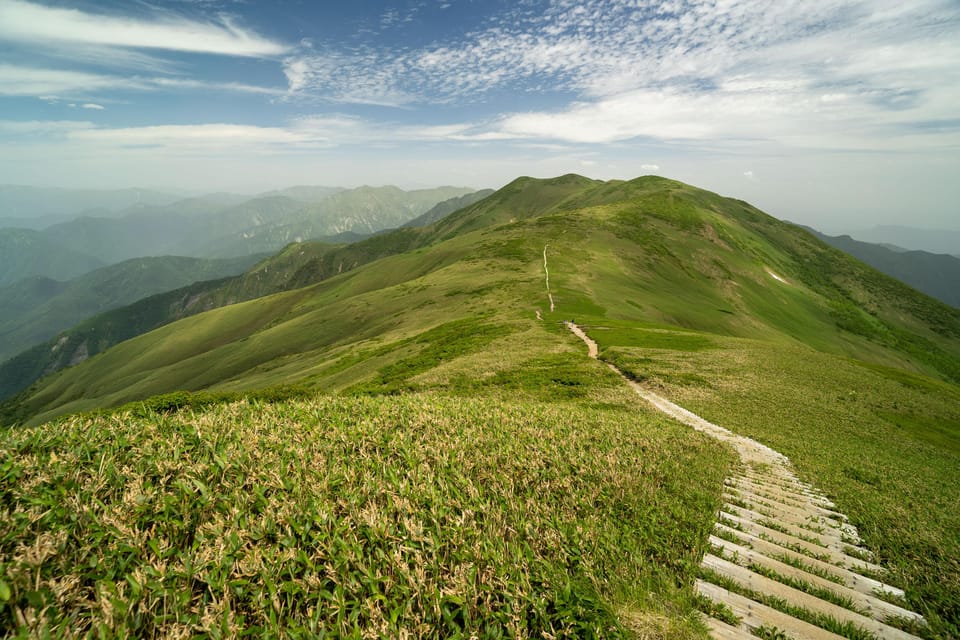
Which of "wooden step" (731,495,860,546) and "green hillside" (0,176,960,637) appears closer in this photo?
"green hillside" (0,176,960,637)

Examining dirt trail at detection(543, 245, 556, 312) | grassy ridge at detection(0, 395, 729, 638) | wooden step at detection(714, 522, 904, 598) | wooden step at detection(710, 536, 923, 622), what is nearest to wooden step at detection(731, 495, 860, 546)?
wooden step at detection(714, 522, 904, 598)

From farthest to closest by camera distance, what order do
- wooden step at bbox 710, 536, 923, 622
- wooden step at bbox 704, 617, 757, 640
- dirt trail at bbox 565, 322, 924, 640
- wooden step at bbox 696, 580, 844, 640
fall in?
wooden step at bbox 710, 536, 923, 622 → dirt trail at bbox 565, 322, 924, 640 → wooden step at bbox 696, 580, 844, 640 → wooden step at bbox 704, 617, 757, 640

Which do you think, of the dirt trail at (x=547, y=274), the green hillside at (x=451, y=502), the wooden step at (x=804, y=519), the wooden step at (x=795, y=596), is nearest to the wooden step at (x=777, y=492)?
the green hillside at (x=451, y=502)

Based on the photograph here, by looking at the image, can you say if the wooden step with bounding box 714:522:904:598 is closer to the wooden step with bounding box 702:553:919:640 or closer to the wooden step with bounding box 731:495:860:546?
the wooden step with bounding box 702:553:919:640

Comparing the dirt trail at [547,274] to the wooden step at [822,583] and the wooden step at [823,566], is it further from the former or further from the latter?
the wooden step at [822,583]

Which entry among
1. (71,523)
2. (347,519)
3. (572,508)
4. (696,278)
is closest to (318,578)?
(347,519)

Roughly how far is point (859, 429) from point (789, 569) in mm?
29053

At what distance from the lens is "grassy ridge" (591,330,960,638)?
29.9ft

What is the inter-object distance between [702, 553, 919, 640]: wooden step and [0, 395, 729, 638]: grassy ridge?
1.71 ft

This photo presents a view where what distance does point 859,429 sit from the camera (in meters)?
27.5

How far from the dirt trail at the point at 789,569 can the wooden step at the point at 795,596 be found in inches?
0.5

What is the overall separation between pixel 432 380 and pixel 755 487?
26296 millimetres

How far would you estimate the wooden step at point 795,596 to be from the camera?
6.28 metres

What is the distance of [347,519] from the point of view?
5.95m
